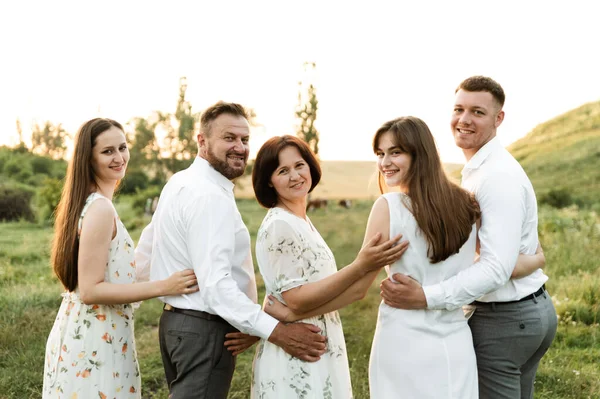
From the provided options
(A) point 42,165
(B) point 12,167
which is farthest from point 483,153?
(A) point 42,165

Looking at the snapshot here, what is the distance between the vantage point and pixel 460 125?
3777 mm

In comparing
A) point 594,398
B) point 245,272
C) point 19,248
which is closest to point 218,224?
point 245,272

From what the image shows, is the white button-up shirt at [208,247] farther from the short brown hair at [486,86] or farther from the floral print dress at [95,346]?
the short brown hair at [486,86]

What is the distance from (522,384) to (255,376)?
160 centimetres

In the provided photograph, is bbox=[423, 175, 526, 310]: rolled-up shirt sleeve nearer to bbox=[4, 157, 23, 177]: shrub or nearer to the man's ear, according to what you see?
the man's ear

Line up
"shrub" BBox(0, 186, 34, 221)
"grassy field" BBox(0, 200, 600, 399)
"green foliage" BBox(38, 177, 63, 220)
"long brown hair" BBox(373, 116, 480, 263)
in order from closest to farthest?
"long brown hair" BBox(373, 116, 480, 263), "grassy field" BBox(0, 200, 600, 399), "shrub" BBox(0, 186, 34, 221), "green foliage" BBox(38, 177, 63, 220)

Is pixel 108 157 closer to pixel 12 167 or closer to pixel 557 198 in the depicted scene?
pixel 12 167

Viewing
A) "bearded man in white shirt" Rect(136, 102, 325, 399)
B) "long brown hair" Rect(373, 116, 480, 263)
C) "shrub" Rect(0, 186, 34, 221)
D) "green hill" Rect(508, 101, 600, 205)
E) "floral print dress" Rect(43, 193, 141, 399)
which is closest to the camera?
"long brown hair" Rect(373, 116, 480, 263)

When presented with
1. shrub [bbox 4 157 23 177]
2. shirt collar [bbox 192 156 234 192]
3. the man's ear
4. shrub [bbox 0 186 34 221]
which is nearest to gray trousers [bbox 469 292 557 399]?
the man's ear

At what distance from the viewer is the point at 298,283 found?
330cm

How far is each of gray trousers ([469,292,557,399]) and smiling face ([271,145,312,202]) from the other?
1.18 meters

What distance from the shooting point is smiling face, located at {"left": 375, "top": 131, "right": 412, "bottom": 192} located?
3230mm

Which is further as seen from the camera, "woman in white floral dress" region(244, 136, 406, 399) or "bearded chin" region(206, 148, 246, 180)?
"bearded chin" region(206, 148, 246, 180)

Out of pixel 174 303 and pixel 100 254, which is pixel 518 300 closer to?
pixel 174 303
